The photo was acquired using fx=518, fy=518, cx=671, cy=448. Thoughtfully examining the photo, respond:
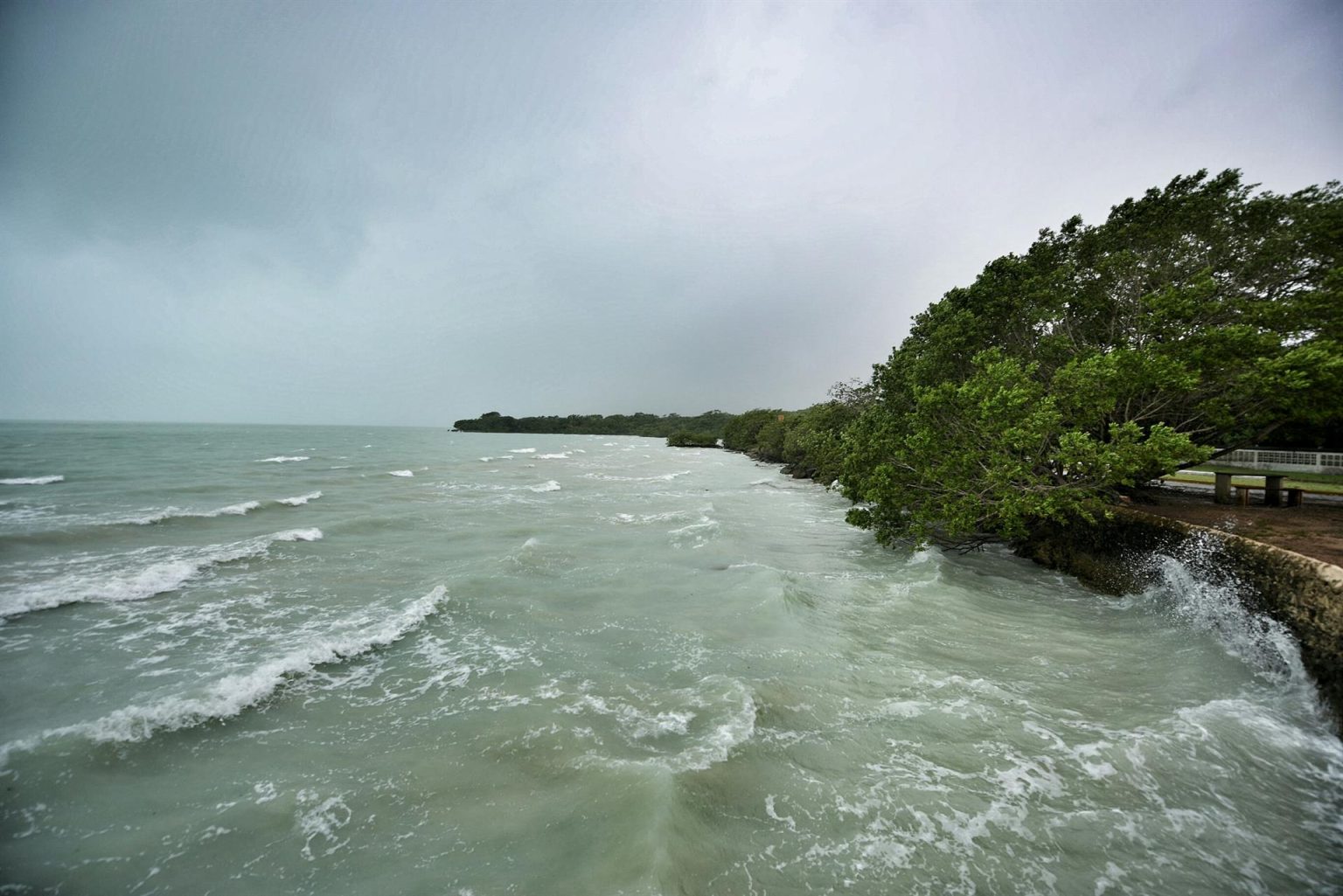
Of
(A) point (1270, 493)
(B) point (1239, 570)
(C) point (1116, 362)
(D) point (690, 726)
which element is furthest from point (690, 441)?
(D) point (690, 726)

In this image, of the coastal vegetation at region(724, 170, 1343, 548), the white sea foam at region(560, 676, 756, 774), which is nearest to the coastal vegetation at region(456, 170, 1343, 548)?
the coastal vegetation at region(724, 170, 1343, 548)

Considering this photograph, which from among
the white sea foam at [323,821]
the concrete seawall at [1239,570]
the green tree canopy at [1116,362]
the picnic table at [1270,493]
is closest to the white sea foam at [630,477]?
the green tree canopy at [1116,362]

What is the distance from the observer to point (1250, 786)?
5.05 metres

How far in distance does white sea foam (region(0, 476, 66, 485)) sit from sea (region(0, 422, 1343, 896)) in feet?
71.2

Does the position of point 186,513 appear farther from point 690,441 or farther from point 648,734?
point 690,441

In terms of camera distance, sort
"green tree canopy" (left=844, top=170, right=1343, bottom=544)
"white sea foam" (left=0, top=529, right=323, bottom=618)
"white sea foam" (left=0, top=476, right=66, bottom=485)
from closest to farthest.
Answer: "white sea foam" (left=0, top=529, right=323, bottom=618)
"green tree canopy" (left=844, top=170, right=1343, bottom=544)
"white sea foam" (left=0, top=476, right=66, bottom=485)

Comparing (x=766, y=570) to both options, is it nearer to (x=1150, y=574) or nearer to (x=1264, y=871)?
(x=1150, y=574)

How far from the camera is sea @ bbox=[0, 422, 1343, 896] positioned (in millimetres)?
4203

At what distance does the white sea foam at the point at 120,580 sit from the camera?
10227 millimetres

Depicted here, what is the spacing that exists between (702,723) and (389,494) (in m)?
26.5

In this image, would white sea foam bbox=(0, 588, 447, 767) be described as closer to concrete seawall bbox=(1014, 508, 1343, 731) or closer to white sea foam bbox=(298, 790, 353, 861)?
white sea foam bbox=(298, 790, 353, 861)

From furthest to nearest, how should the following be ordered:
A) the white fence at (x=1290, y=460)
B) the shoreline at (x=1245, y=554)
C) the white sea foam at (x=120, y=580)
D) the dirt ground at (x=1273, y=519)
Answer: the white fence at (x=1290, y=460), the white sea foam at (x=120, y=580), the dirt ground at (x=1273, y=519), the shoreline at (x=1245, y=554)

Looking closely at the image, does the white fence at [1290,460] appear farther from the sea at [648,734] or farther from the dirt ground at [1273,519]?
the sea at [648,734]

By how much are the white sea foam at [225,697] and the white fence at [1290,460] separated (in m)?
31.1
